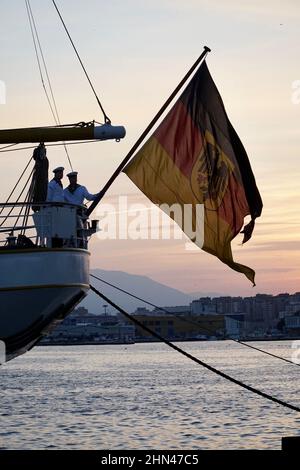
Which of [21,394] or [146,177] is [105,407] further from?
[146,177]

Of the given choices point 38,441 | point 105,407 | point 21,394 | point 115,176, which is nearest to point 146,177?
point 115,176

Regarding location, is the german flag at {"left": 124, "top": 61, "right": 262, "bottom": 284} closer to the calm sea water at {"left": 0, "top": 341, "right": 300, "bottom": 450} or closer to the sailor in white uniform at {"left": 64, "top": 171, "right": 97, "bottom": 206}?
the sailor in white uniform at {"left": 64, "top": 171, "right": 97, "bottom": 206}

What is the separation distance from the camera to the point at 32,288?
23844 millimetres

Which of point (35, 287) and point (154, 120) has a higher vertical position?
point (154, 120)

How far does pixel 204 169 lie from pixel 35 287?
13.6 feet

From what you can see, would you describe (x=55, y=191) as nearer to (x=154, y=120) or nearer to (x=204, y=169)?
(x=154, y=120)

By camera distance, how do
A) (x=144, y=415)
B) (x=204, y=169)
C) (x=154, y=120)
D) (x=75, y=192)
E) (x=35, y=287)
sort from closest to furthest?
(x=35, y=287), (x=204, y=169), (x=154, y=120), (x=75, y=192), (x=144, y=415)

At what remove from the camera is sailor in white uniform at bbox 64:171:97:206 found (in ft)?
84.6

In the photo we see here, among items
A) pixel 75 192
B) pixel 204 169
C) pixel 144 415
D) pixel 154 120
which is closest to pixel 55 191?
pixel 75 192

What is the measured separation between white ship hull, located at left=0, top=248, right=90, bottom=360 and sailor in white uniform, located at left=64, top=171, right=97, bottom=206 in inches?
47.5

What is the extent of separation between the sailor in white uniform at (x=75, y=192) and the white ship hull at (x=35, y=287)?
1206 millimetres

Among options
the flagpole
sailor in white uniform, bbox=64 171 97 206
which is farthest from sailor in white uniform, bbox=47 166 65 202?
the flagpole

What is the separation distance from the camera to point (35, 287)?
940 inches
